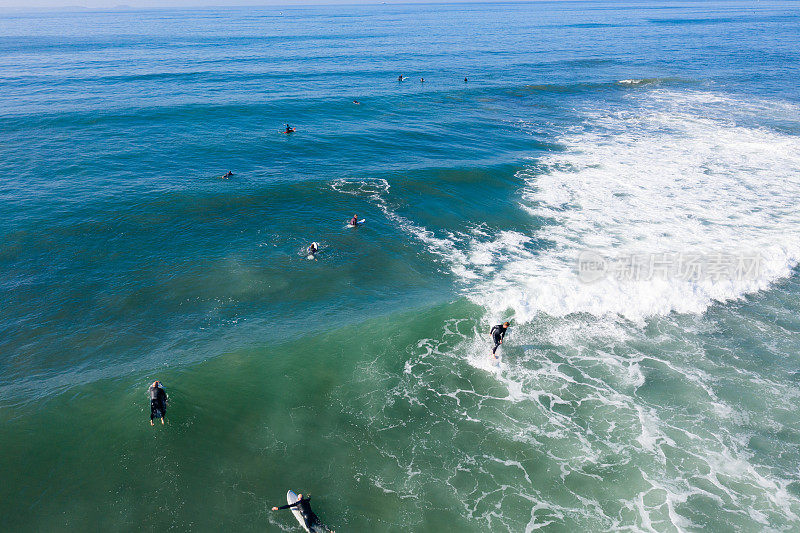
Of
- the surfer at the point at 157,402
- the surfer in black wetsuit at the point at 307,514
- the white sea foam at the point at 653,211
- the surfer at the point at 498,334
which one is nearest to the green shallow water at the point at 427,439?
the surfer in black wetsuit at the point at 307,514

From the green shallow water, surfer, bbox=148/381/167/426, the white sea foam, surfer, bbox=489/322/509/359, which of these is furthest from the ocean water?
surfer, bbox=489/322/509/359

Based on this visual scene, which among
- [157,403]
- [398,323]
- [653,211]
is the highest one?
[653,211]

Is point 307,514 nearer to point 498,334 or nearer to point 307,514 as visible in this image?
point 307,514

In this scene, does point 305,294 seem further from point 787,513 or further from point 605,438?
point 787,513

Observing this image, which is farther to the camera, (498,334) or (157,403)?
(498,334)

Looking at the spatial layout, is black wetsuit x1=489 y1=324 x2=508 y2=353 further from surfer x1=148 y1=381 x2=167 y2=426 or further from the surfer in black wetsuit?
surfer x1=148 y1=381 x2=167 y2=426

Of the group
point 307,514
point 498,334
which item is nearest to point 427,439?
point 307,514
